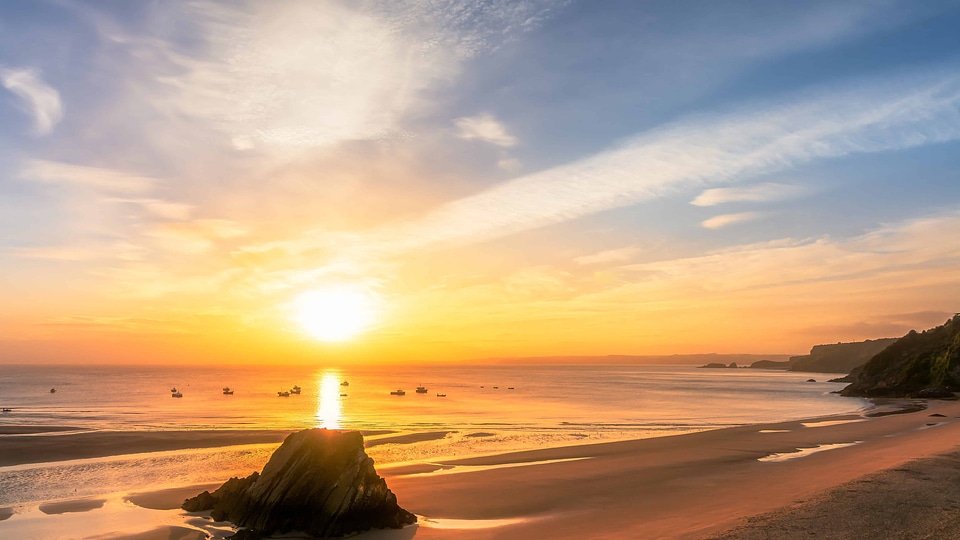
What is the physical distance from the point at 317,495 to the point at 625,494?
11.6 metres

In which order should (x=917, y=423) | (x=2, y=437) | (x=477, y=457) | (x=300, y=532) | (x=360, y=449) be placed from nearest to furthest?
1. (x=300, y=532)
2. (x=360, y=449)
3. (x=477, y=457)
4. (x=2, y=437)
5. (x=917, y=423)

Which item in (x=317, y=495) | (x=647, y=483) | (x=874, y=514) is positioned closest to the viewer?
(x=874, y=514)

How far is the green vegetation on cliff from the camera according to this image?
7581 centimetres

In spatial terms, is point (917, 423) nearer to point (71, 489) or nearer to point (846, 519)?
point (846, 519)

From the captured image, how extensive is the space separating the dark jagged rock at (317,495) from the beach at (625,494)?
63 centimetres

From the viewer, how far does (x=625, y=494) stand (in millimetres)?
22438

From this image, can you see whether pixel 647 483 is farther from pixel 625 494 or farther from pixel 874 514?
pixel 874 514

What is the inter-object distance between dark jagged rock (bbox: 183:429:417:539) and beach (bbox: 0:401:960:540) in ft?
2.08

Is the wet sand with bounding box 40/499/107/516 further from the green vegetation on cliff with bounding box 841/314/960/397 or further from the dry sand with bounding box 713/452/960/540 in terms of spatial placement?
the green vegetation on cliff with bounding box 841/314/960/397

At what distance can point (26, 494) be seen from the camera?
2323 cm

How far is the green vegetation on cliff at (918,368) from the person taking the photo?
7581 centimetres

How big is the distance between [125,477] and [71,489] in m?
Result: 2.79

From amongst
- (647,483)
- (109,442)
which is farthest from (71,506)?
(647,483)

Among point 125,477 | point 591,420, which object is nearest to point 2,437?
point 125,477
